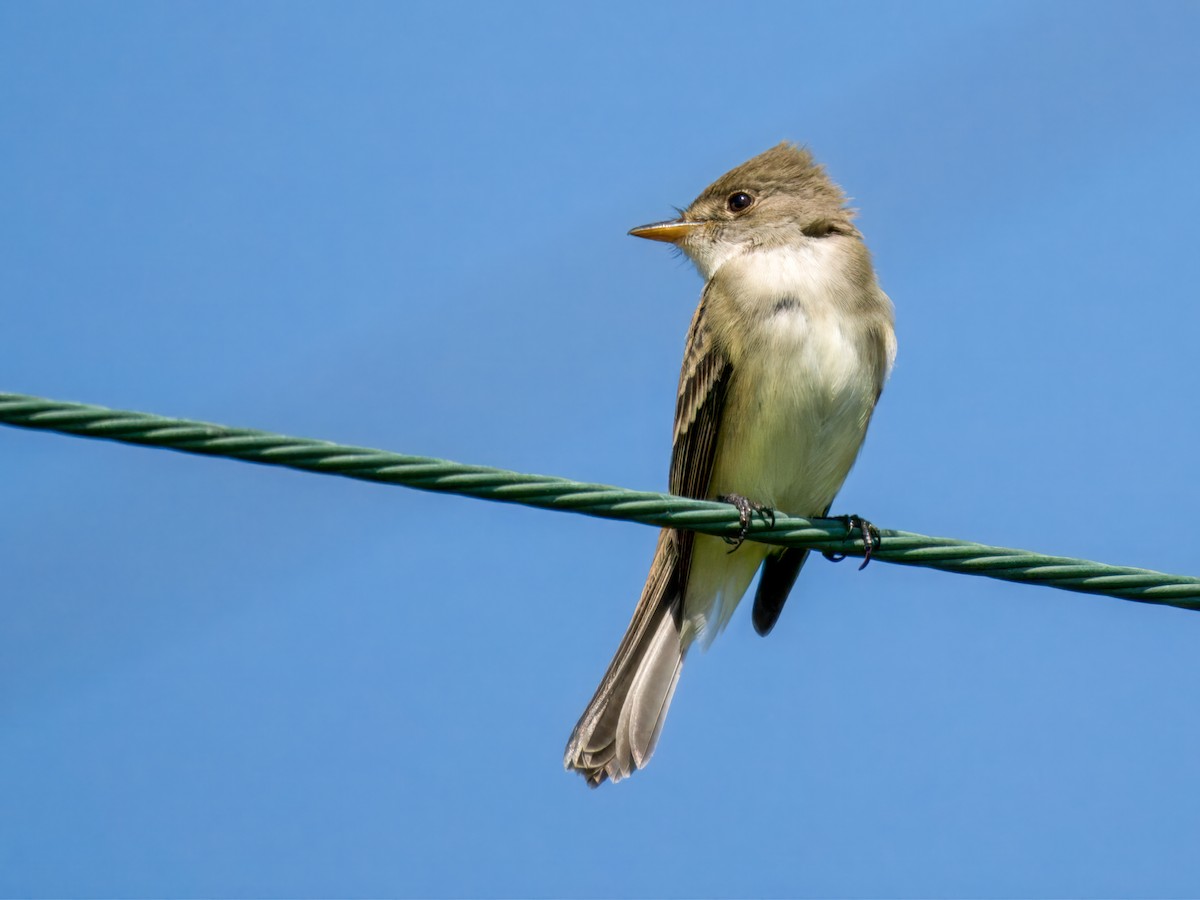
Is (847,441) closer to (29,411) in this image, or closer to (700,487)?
(700,487)

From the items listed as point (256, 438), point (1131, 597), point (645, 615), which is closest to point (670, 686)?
point (645, 615)

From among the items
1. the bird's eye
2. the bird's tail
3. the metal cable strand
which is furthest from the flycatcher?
the metal cable strand

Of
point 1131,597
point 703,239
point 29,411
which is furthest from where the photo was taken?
point 703,239

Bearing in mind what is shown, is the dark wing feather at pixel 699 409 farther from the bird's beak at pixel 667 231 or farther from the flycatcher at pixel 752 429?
the bird's beak at pixel 667 231

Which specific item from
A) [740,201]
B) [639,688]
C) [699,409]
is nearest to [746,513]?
[699,409]

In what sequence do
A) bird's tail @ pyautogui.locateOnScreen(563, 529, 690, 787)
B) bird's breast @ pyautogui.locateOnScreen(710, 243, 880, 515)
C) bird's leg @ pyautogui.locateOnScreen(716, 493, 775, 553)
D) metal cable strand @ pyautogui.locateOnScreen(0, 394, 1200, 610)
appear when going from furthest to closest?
bird's tail @ pyautogui.locateOnScreen(563, 529, 690, 787), bird's breast @ pyautogui.locateOnScreen(710, 243, 880, 515), bird's leg @ pyautogui.locateOnScreen(716, 493, 775, 553), metal cable strand @ pyautogui.locateOnScreen(0, 394, 1200, 610)

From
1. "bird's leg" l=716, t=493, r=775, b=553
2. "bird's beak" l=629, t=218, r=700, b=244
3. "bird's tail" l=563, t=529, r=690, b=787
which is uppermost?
"bird's beak" l=629, t=218, r=700, b=244

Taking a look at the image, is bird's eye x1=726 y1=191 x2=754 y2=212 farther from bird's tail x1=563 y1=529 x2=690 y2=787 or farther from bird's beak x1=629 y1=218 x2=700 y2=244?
bird's tail x1=563 y1=529 x2=690 y2=787

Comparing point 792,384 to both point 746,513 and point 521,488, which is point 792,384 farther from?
point 521,488
